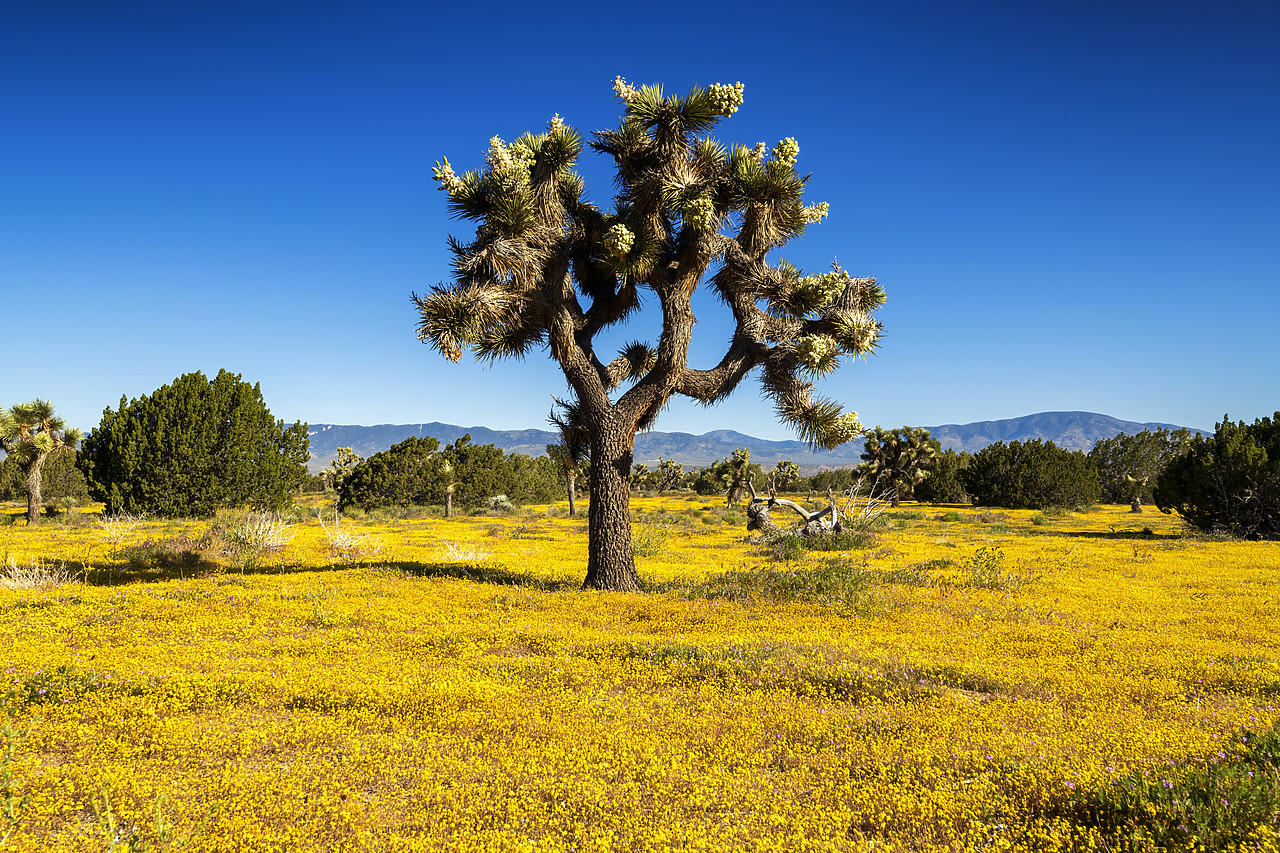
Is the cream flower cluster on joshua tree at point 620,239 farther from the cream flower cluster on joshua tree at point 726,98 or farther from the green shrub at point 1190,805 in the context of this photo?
the green shrub at point 1190,805

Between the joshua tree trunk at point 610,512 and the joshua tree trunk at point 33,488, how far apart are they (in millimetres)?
27265

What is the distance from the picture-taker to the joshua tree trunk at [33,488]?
87.7 ft

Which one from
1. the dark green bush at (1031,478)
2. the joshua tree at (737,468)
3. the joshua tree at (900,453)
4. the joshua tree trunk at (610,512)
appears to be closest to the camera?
the joshua tree trunk at (610,512)

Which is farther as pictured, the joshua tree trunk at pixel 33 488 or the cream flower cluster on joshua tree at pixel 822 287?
the joshua tree trunk at pixel 33 488

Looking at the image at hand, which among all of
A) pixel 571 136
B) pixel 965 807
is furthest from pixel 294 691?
pixel 571 136

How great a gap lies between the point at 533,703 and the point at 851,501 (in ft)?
55.3

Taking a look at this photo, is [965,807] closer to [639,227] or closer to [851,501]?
[639,227]

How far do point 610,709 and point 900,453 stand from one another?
47.7 metres

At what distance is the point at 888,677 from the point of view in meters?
6.79

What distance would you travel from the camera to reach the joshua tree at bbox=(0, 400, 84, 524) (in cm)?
2962

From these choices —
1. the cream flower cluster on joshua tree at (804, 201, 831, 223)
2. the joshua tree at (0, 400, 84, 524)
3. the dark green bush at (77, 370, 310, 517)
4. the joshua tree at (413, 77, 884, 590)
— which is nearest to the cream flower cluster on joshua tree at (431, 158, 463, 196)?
the joshua tree at (413, 77, 884, 590)

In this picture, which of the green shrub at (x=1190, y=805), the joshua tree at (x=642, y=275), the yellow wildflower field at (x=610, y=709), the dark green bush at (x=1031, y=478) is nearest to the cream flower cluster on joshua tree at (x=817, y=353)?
the joshua tree at (x=642, y=275)

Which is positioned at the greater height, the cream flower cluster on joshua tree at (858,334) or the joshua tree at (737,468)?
the cream flower cluster on joshua tree at (858,334)

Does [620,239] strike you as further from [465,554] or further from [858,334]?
[465,554]
